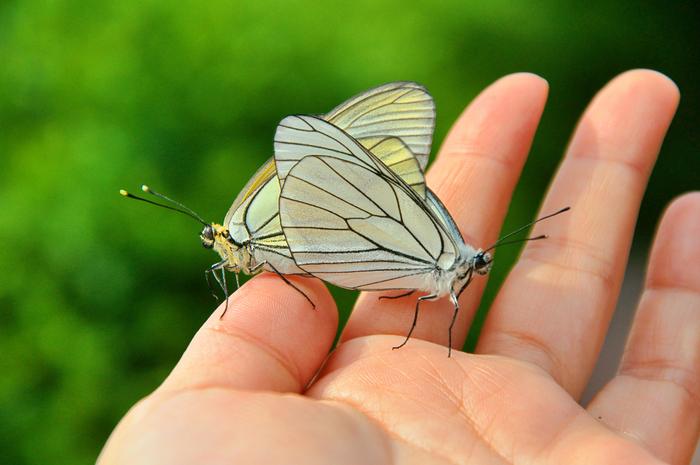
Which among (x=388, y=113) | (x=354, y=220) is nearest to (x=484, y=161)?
(x=388, y=113)

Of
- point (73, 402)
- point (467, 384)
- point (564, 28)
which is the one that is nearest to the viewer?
point (467, 384)

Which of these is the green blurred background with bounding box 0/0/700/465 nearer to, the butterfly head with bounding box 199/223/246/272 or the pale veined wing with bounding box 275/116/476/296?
the butterfly head with bounding box 199/223/246/272

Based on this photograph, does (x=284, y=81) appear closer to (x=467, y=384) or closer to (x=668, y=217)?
(x=668, y=217)

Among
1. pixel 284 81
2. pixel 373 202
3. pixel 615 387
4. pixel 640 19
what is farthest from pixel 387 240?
pixel 640 19

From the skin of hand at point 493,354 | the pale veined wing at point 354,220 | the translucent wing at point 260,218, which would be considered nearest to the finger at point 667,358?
the skin of hand at point 493,354

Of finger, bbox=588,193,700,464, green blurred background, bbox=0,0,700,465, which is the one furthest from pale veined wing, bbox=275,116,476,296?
green blurred background, bbox=0,0,700,465

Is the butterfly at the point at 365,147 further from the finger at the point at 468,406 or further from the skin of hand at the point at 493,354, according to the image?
the finger at the point at 468,406
